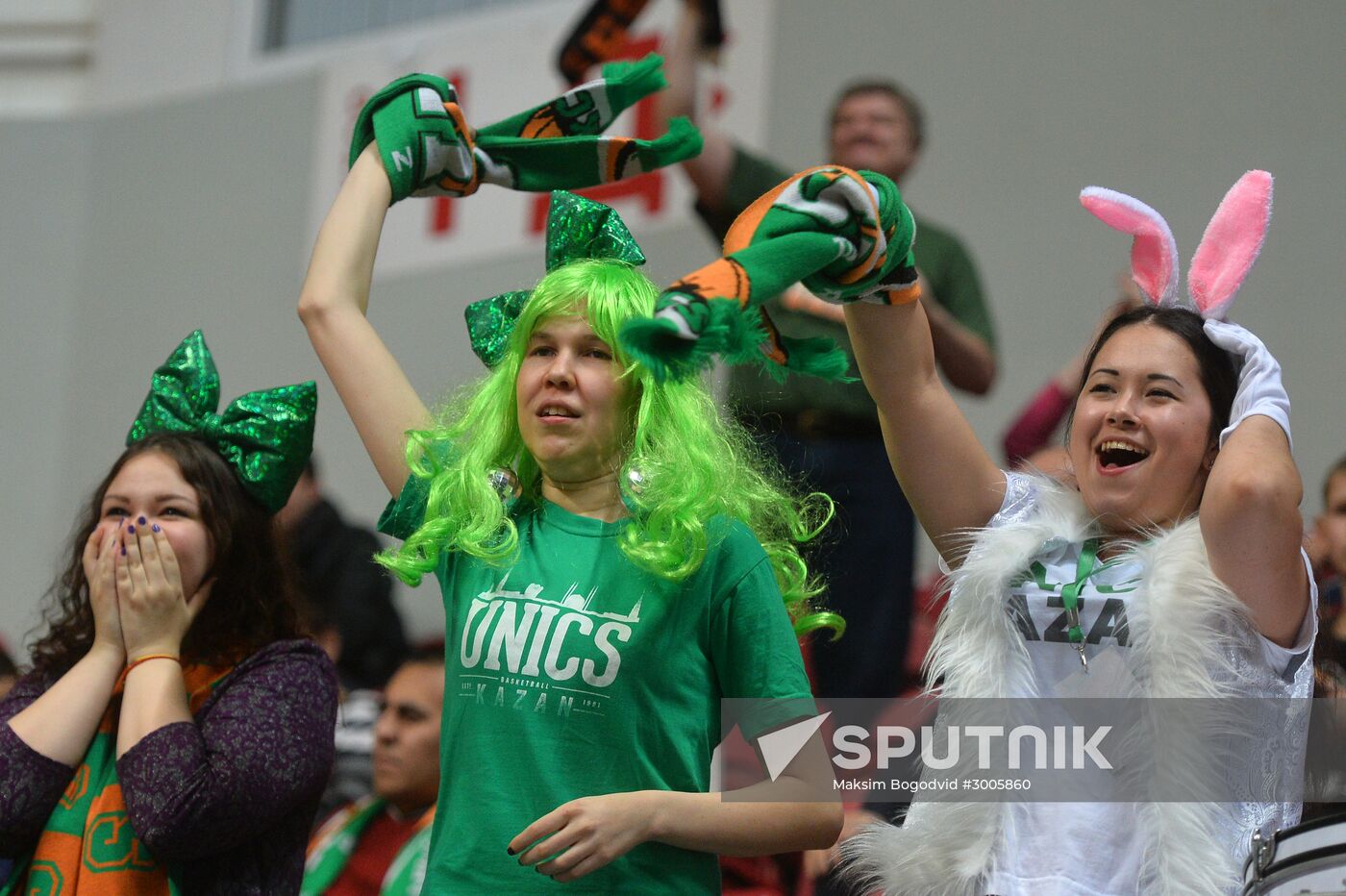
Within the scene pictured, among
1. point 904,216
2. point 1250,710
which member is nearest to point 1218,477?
point 1250,710

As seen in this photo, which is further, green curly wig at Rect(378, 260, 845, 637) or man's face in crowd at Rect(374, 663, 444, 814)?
man's face in crowd at Rect(374, 663, 444, 814)

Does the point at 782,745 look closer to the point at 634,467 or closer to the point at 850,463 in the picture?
the point at 634,467

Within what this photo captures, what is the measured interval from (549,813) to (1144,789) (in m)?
0.64

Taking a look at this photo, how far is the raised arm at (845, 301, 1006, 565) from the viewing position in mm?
1896

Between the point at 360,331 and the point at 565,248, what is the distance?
11.3 inches

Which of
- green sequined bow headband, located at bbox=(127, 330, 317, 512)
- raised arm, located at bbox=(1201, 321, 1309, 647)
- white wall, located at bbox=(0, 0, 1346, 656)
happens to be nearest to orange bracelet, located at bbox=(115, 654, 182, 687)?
green sequined bow headband, located at bbox=(127, 330, 317, 512)

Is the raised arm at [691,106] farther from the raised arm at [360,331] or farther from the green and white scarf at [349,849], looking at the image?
the green and white scarf at [349,849]

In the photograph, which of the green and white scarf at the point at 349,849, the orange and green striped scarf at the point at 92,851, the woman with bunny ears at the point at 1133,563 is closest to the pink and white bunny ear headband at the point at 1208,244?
the woman with bunny ears at the point at 1133,563

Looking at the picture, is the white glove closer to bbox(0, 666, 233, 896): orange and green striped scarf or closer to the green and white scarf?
bbox(0, 666, 233, 896): orange and green striped scarf

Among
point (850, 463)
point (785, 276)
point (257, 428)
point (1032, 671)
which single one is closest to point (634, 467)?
point (785, 276)

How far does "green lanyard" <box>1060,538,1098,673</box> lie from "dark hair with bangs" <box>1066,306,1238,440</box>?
0.61 feet

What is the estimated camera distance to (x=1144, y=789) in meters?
1.76

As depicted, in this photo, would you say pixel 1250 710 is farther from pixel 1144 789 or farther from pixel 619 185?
pixel 619 185

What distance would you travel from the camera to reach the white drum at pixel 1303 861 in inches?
60.2
